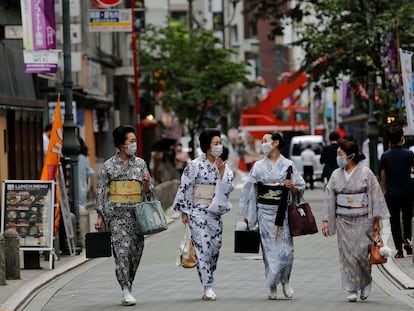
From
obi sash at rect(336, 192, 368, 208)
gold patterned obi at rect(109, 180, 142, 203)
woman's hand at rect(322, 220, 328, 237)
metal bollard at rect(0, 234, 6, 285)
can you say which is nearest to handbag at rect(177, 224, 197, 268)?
gold patterned obi at rect(109, 180, 142, 203)

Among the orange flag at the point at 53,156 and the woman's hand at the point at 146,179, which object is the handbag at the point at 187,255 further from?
the orange flag at the point at 53,156

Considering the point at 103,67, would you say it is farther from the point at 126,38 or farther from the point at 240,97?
the point at 240,97

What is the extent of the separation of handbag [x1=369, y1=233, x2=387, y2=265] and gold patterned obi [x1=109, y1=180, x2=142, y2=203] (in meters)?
2.54

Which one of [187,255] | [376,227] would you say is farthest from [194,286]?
[376,227]

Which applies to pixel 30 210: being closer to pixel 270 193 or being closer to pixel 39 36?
pixel 270 193

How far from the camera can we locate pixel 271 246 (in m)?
14.6

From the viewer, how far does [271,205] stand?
47.9 feet

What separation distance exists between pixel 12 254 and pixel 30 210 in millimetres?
1801

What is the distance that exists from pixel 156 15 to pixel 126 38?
22826 millimetres

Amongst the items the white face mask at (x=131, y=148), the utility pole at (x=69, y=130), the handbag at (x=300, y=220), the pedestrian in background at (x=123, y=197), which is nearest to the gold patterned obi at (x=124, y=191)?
the pedestrian in background at (x=123, y=197)

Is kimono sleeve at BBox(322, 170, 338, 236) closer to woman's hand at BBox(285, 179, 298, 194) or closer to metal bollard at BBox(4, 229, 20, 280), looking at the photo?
woman's hand at BBox(285, 179, 298, 194)

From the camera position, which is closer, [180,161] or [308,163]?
[180,161]

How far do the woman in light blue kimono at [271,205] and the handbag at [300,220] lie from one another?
0.30 ft

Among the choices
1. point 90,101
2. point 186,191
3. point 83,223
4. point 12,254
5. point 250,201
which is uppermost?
point 90,101
